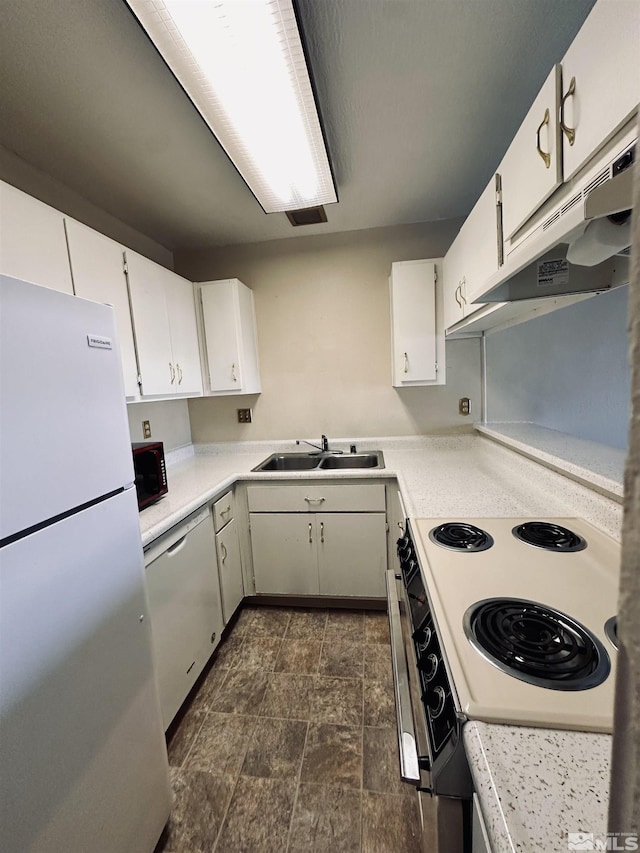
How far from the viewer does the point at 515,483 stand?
1.66m

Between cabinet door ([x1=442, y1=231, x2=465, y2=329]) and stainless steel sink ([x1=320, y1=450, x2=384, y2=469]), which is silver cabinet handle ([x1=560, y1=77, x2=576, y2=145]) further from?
stainless steel sink ([x1=320, y1=450, x2=384, y2=469])

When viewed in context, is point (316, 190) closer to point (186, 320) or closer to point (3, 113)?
point (186, 320)

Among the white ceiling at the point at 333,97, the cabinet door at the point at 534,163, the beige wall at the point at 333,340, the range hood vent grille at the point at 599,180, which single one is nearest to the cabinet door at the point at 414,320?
the beige wall at the point at 333,340

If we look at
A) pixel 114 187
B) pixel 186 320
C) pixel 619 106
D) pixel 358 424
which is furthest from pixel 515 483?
pixel 114 187

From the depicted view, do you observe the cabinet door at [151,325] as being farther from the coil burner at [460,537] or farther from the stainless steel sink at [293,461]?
the coil burner at [460,537]

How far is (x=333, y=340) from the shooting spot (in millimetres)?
2604

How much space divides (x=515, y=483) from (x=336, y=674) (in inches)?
50.2

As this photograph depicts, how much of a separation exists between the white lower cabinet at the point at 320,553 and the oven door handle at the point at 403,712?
818mm

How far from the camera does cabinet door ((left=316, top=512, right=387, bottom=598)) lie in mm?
2092

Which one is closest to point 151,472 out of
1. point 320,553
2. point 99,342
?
point 99,342

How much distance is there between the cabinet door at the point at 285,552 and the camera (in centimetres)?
216

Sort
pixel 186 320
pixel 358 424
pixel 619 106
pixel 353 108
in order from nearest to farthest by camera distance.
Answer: pixel 619 106
pixel 353 108
pixel 186 320
pixel 358 424

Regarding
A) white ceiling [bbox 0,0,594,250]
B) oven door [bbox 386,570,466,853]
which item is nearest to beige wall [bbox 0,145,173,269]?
white ceiling [bbox 0,0,594,250]

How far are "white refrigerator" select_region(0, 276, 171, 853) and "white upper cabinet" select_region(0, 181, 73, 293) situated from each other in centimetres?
51
